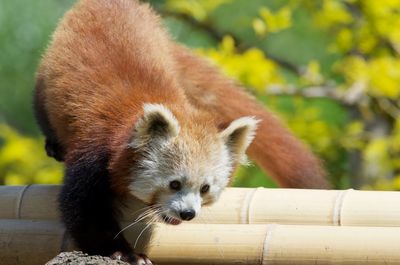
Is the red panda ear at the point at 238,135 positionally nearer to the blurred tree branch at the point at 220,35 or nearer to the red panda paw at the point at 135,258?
the red panda paw at the point at 135,258

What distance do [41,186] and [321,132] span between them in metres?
2.43

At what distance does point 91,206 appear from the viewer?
368cm

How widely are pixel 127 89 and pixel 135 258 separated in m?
0.68

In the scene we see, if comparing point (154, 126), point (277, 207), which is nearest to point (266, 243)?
→ point (277, 207)

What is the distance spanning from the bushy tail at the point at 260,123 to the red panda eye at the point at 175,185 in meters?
0.83

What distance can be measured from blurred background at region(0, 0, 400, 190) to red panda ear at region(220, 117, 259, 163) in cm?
166

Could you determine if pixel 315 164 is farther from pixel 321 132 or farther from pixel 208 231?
pixel 321 132

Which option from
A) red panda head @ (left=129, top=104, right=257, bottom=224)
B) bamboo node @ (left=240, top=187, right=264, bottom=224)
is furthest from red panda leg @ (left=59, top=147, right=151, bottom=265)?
bamboo node @ (left=240, top=187, right=264, bottom=224)

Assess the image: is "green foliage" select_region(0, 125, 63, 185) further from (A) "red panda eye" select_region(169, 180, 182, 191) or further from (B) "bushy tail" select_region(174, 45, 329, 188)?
(A) "red panda eye" select_region(169, 180, 182, 191)

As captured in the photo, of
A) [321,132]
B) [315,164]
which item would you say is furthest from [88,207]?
[321,132]

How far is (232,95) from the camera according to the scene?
456 cm

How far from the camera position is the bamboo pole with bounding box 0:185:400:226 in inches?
137

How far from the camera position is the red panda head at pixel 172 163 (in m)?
3.61

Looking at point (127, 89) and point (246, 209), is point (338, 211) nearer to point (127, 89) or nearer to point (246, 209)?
point (246, 209)
